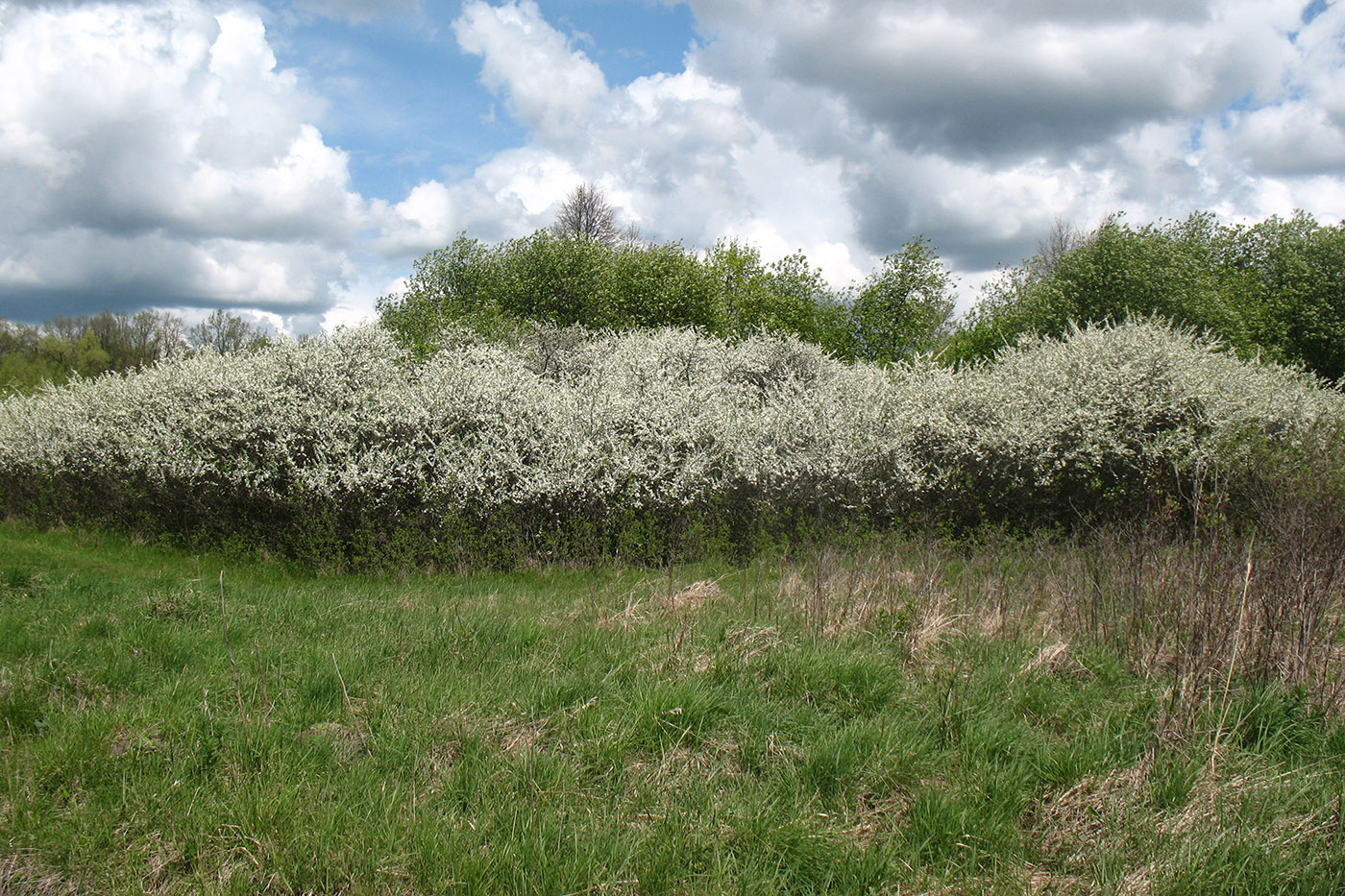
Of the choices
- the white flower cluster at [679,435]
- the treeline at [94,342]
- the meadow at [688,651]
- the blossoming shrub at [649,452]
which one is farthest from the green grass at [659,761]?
the treeline at [94,342]

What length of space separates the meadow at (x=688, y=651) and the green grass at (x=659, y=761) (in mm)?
19

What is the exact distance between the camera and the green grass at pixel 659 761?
2840 millimetres

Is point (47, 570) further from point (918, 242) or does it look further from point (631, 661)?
point (918, 242)

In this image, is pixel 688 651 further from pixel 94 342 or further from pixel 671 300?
pixel 94 342

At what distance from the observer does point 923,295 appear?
99.6 ft

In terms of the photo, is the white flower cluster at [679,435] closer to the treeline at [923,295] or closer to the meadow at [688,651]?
the meadow at [688,651]

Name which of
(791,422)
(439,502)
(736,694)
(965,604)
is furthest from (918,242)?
(736,694)

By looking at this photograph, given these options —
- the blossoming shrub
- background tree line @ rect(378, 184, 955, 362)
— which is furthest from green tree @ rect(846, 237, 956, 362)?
the blossoming shrub

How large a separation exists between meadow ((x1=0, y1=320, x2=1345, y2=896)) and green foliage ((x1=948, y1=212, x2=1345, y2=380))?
1406 centimetres

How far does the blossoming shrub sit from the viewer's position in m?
9.97

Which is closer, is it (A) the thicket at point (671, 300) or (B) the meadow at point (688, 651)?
(B) the meadow at point (688, 651)

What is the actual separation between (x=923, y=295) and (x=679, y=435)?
22.7m

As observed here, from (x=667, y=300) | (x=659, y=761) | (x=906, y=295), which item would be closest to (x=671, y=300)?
(x=667, y=300)

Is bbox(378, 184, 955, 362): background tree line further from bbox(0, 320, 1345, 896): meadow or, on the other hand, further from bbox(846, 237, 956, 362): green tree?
bbox(0, 320, 1345, 896): meadow
